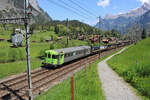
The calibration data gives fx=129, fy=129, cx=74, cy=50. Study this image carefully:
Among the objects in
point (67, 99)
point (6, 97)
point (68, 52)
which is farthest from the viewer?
point (68, 52)

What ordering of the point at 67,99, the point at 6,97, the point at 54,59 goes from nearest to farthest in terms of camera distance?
1. the point at 67,99
2. the point at 6,97
3. the point at 54,59

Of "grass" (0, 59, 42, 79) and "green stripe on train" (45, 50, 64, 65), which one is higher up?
"green stripe on train" (45, 50, 64, 65)

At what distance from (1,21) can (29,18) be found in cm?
339

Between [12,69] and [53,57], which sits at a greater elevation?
[53,57]

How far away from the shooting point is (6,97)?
41.3 ft

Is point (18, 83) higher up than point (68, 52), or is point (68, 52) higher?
point (68, 52)

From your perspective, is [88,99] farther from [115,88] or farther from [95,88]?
[115,88]

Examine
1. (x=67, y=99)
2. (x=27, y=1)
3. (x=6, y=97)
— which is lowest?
(x=6, y=97)

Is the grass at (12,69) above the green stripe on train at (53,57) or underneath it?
underneath

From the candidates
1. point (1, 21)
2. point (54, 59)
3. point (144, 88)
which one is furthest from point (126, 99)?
point (54, 59)

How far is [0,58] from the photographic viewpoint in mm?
33344

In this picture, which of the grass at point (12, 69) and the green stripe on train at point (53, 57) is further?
the green stripe on train at point (53, 57)

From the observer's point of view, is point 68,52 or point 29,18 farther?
point 68,52

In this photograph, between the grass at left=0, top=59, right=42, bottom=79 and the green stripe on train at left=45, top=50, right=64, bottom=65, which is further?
the green stripe on train at left=45, top=50, right=64, bottom=65
